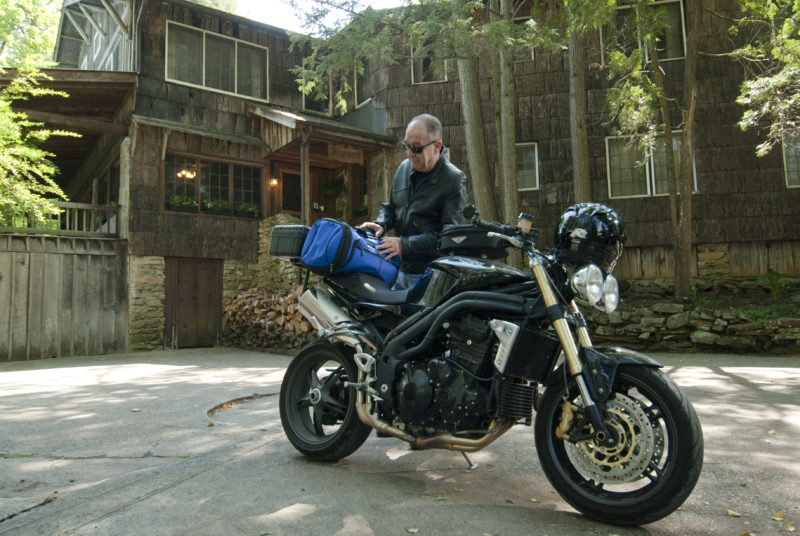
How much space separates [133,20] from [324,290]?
43.4 ft

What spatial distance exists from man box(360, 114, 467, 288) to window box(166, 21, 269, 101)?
1228cm

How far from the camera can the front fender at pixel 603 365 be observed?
2.19 metres

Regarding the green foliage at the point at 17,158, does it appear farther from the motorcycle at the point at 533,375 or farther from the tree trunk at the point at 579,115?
the motorcycle at the point at 533,375

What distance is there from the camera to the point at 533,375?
2.39 metres

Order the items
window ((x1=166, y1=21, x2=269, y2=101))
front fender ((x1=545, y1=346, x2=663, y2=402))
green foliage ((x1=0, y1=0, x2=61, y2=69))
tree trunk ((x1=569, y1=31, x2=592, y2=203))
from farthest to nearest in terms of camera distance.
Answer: green foliage ((x1=0, y1=0, x2=61, y2=69)), window ((x1=166, y1=21, x2=269, y2=101)), tree trunk ((x1=569, y1=31, x2=592, y2=203)), front fender ((x1=545, y1=346, x2=663, y2=402))

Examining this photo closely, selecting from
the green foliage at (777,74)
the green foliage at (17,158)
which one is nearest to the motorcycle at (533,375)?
the green foliage at (777,74)

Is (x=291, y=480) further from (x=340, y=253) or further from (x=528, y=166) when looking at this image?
(x=528, y=166)

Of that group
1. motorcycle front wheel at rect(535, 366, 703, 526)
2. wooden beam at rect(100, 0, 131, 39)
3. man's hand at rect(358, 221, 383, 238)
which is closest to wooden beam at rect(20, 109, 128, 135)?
wooden beam at rect(100, 0, 131, 39)

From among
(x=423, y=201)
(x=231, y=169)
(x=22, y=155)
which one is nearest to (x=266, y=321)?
(x=231, y=169)

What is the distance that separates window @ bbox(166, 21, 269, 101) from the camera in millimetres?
13773

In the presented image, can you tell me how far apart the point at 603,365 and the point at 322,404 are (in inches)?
66.4

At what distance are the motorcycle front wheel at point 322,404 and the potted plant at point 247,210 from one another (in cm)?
1187

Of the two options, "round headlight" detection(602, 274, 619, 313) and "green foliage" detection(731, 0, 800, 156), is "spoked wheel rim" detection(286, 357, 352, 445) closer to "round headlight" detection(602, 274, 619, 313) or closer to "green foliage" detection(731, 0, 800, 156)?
"round headlight" detection(602, 274, 619, 313)

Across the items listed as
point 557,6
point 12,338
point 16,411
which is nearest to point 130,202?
point 12,338
